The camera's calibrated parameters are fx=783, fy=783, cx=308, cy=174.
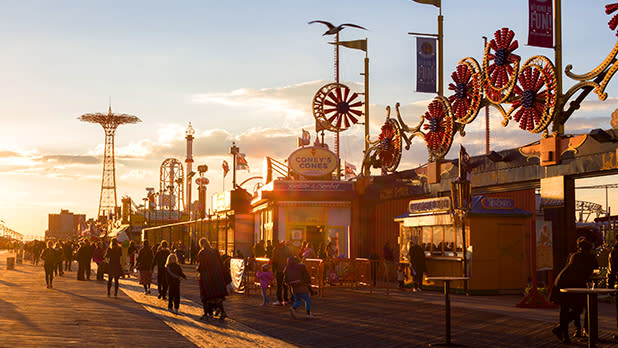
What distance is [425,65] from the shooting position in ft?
108

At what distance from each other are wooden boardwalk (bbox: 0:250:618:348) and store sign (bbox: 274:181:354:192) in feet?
50.2

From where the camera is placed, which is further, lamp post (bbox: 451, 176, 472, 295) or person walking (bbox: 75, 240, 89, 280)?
person walking (bbox: 75, 240, 89, 280)

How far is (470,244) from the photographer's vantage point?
81.1ft

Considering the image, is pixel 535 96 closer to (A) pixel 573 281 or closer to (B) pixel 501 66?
(B) pixel 501 66

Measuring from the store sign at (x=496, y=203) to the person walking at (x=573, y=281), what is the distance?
1129cm

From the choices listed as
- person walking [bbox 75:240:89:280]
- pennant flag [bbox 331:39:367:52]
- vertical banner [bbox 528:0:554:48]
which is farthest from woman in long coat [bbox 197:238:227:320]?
pennant flag [bbox 331:39:367:52]

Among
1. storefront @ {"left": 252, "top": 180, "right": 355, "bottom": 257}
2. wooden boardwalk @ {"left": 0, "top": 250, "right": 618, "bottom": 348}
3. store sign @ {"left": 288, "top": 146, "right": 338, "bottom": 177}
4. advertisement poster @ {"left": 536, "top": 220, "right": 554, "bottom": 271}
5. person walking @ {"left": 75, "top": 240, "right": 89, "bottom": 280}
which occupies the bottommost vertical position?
wooden boardwalk @ {"left": 0, "top": 250, "right": 618, "bottom": 348}

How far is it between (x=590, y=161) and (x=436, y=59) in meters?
12.7

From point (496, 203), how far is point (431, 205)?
2.49 metres

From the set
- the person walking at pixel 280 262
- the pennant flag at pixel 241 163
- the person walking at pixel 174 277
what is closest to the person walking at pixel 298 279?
the person walking at pixel 280 262

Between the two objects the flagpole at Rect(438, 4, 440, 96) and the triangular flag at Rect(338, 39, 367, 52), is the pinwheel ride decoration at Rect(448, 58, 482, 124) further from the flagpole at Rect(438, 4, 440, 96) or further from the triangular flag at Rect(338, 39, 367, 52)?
the triangular flag at Rect(338, 39, 367, 52)

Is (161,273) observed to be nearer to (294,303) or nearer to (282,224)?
(294,303)

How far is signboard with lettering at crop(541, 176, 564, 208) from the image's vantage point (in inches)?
904

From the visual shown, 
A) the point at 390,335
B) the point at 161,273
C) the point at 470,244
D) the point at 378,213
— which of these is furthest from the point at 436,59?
the point at 390,335
